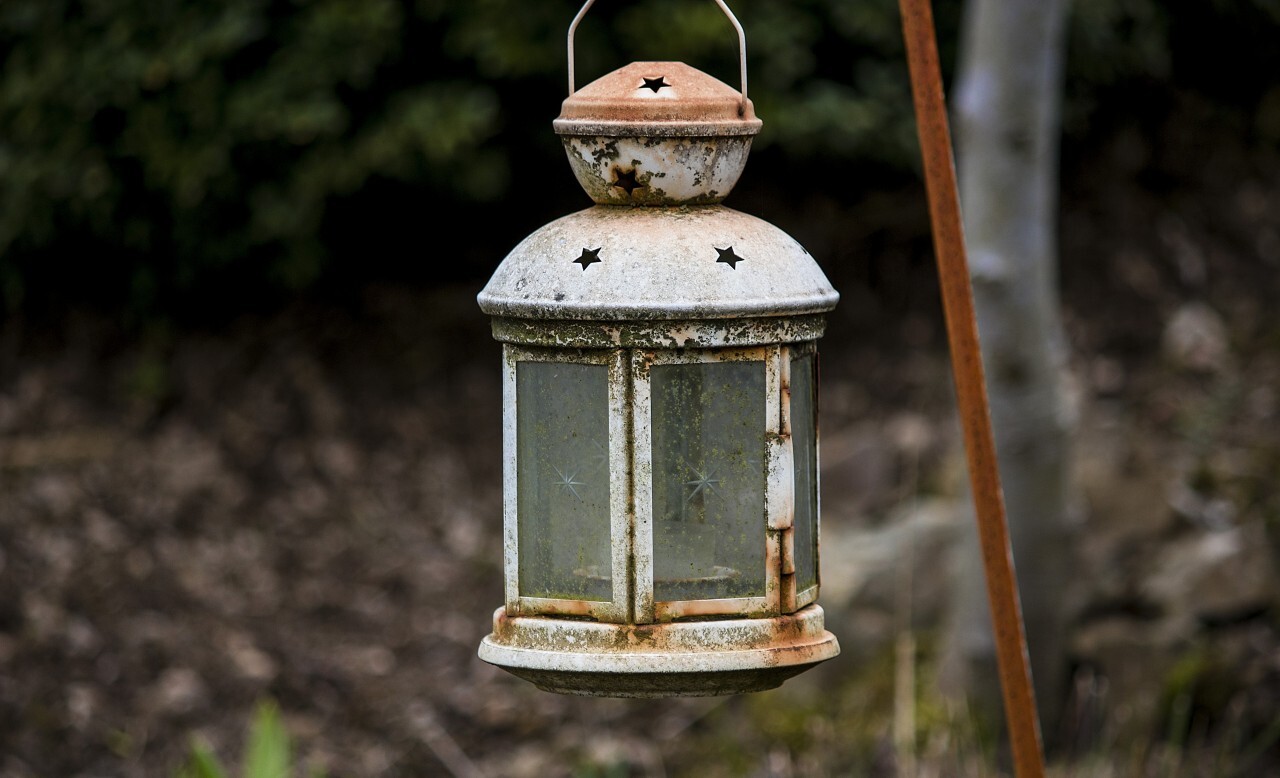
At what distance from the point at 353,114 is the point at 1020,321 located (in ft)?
9.01

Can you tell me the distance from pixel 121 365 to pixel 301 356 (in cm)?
79

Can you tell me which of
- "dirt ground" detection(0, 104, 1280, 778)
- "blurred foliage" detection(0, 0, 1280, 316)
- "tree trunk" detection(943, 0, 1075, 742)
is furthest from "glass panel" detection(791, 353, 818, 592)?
"blurred foliage" detection(0, 0, 1280, 316)

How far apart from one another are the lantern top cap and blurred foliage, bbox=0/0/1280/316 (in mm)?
3373

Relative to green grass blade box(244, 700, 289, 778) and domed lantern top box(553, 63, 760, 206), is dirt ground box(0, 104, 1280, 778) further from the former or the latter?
domed lantern top box(553, 63, 760, 206)

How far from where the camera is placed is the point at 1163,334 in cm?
577

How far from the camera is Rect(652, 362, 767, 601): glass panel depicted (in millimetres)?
1689

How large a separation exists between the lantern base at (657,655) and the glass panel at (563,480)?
5cm

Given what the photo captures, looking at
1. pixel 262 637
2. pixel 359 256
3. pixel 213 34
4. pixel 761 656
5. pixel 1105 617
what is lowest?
pixel 262 637

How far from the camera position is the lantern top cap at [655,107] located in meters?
1.69

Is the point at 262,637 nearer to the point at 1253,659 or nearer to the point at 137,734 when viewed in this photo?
the point at 137,734

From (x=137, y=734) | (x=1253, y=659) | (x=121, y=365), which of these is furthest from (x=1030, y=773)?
(x=121, y=365)

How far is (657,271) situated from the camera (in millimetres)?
1640

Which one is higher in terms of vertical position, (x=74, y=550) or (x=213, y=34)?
(x=213, y=34)

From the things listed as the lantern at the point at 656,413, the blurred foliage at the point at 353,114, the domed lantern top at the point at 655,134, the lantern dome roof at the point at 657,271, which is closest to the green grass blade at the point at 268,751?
the lantern at the point at 656,413
